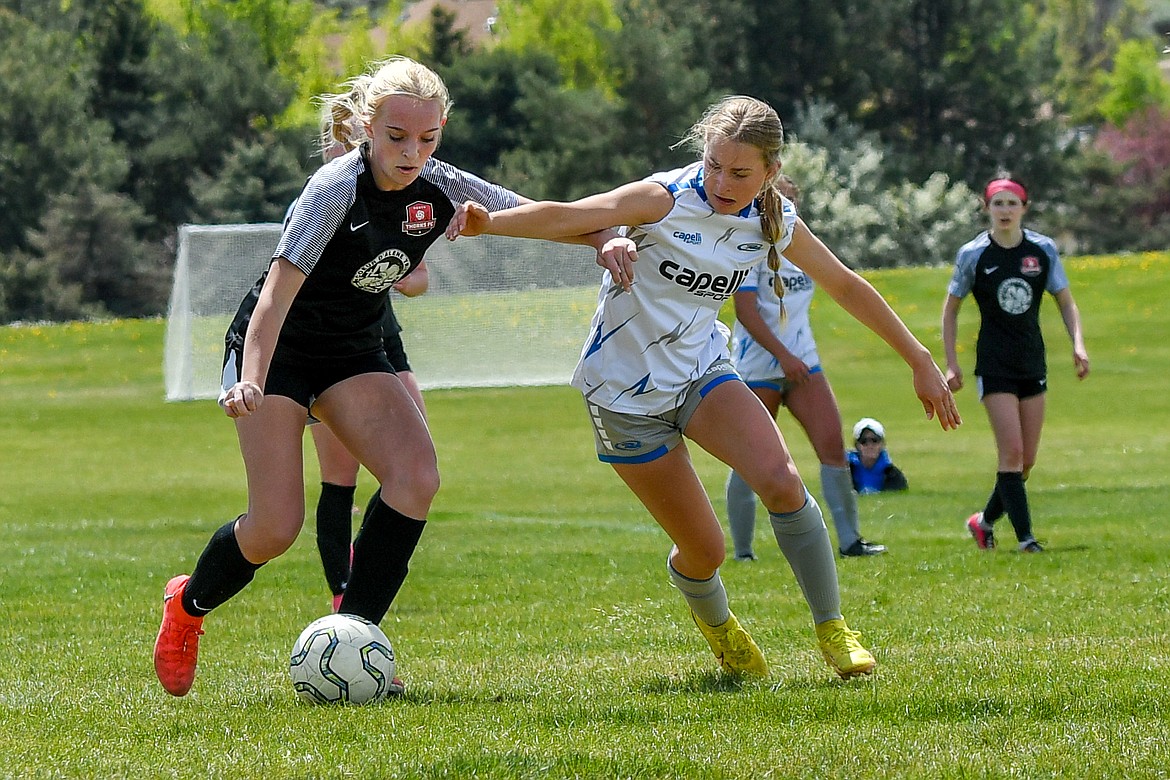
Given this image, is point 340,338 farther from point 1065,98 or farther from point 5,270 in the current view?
point 1065,98

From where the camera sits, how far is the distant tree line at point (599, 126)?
4922 centimetres

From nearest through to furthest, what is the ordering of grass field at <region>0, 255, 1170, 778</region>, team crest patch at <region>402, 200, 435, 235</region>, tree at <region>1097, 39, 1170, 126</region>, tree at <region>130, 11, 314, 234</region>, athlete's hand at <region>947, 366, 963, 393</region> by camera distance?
grass field at <region>0, 255, 1170, 778</region> → team crest patch at <region>402, 200, 435, 235</region> → athlete's hand at <region>947, 366, 963, 393</region> → tree at <region>130, 11, 314, 234</region> → tree at <region>1097, 39, 1170, 126</region>

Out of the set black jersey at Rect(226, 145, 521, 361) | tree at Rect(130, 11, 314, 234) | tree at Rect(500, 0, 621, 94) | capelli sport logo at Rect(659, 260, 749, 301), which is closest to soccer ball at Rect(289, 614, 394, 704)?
black jersey at Rect(226, 145, 521, 361)

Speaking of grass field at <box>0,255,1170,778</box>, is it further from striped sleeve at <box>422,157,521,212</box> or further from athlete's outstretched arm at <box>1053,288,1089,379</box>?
striped sleeve at <box>422,157,521,212</box>

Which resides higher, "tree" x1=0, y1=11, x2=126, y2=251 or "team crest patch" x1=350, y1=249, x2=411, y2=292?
"team crest patch" x1=350, y1=249, x2=411, y2=292

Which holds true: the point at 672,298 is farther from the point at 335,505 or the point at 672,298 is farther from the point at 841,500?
the point at 841,500

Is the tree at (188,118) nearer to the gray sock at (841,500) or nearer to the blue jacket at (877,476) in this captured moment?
the blue jacket at (877,476)

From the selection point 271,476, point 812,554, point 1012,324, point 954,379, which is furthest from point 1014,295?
point 271,476

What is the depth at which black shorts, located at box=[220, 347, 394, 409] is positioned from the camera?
5.39m

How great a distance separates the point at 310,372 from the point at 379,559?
2.23 feet

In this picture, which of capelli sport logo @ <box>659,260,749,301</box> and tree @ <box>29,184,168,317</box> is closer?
capelli sport logo @ <box>659,260,749,301</box>

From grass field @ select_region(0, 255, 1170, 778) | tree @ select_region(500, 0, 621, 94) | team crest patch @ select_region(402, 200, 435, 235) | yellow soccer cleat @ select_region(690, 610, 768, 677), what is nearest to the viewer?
grass field @ select_region(0, 255, 1170, 778)

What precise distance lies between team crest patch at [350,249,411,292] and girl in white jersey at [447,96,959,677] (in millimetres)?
356

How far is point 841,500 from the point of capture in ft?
32.1
